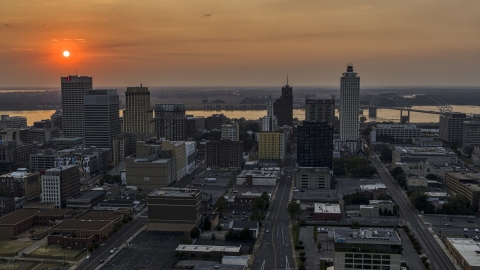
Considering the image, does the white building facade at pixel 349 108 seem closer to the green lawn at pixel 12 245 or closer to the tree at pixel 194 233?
the tree at pixel 194 233

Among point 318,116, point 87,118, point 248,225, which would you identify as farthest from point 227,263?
point 318,116

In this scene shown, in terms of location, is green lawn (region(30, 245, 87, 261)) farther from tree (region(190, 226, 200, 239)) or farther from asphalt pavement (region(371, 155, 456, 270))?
asphalt pavement (region(371, 155, 456, 270))

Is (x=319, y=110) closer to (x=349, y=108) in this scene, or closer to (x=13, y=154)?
(x=349, y=108)

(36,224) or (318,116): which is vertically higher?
(318,116)

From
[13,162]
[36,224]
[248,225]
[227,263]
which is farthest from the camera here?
[13,162]

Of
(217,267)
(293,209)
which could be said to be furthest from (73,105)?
(217,267)

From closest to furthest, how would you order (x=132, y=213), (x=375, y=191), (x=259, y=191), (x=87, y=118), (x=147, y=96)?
(x=132, y=213), (x=375, y=191), (x=259, y=191), (x=87, y=118), (x=147, y=96)

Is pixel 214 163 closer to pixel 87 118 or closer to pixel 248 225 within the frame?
pixel 87 118
